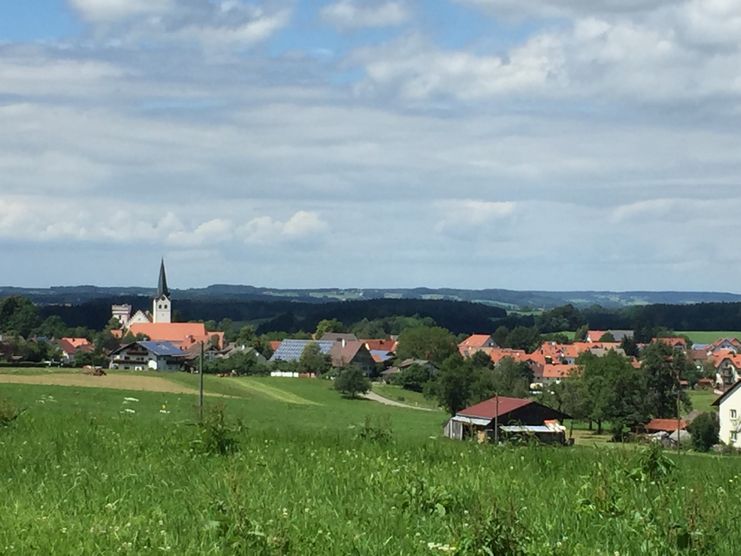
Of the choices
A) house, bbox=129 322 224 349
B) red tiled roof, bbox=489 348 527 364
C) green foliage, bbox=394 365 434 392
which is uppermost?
house, bbox=129 322 224 349

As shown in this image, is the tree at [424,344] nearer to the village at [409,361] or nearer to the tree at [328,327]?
the village at [409,361]

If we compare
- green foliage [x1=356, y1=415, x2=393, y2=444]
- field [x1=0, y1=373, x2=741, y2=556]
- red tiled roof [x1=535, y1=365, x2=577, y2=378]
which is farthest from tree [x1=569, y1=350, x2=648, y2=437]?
field [x1=0, y1=373, x2=741, y2=556]

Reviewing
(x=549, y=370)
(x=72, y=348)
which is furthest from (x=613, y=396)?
(x=72, y=348)

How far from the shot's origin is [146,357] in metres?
137

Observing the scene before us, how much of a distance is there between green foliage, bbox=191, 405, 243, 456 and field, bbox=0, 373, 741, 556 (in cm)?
3

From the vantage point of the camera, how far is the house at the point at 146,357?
13425 centimetres

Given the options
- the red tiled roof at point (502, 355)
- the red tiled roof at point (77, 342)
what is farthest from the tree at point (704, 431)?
the red tiled roof at point (77, 342)

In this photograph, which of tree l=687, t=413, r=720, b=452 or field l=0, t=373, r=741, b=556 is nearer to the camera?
field l=0, t=373, r=741, b=556

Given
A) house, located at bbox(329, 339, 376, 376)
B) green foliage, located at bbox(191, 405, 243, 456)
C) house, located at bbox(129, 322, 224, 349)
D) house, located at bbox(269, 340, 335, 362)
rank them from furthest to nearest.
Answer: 1. house, located at bbox(129, 322, 224, 349)
2. house, located at bbox(269, 340, 335, 362)
3. house, located at bbox(329, 339, 376, 376)
4. green foliage, located at bbox(191, 405, 243, 456)

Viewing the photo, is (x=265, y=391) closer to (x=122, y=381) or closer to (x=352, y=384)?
(x=352, y=384)

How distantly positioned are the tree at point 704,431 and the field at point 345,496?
49558mm

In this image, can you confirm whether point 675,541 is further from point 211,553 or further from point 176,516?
point 176,516

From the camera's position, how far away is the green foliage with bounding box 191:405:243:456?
423 inches

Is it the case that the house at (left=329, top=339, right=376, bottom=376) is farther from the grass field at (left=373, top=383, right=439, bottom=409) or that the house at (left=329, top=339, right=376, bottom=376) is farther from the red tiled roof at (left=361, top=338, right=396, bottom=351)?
the grass field at (left=373, top=383, right=439, bottom=409)
